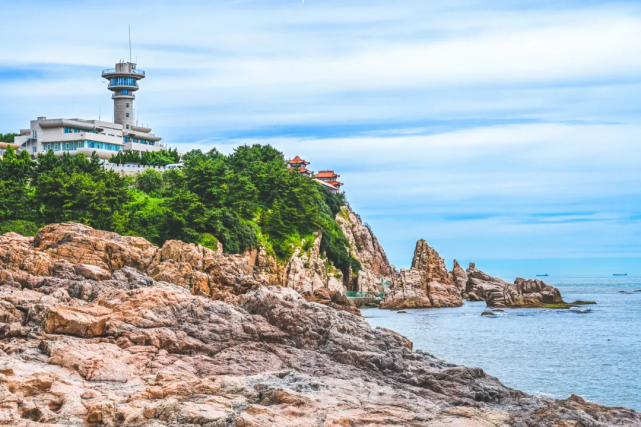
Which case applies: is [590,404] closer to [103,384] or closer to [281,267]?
[103,384]

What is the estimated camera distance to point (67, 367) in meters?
18.7

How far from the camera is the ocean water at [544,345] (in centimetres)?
3083

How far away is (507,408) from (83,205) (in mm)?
39062

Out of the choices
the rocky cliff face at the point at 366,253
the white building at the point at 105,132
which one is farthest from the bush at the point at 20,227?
the rocky cliff face at the point at 366,253

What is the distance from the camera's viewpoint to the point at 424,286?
8156 centimetres

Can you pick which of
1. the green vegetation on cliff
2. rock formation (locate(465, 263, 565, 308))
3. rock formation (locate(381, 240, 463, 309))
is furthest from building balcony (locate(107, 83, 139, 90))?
rock formation (locate(465, 263, 565, 308))

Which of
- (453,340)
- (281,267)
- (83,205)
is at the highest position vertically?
(83,205)

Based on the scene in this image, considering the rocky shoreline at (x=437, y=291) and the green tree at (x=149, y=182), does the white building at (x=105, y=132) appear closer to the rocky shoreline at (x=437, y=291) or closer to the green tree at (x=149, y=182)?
the green tree at (x=149, y=182)

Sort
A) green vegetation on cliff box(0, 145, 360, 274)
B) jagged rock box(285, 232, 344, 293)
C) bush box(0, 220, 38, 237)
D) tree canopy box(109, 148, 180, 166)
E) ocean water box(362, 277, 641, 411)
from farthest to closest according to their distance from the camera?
tree canopy box(109, 148, 180, 166), jagged rock box(285, 232, 344, 293), green vegetation on cliff box(0, 145, 360, 274), bush box(0, 220, 38, 237), ocean water box(362, 277, 641, 411)

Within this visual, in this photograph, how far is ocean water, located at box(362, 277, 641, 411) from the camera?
3083 cm

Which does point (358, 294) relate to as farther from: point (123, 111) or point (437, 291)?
point (123, 111)

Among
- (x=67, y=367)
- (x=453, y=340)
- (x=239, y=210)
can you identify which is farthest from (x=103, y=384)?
(x=239, y=210)

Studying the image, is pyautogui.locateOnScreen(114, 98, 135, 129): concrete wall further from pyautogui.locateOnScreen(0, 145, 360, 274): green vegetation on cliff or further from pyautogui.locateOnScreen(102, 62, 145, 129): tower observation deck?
pyautogui.locateOnScreen(0, 145, 360, 274): green vegetation on cliff

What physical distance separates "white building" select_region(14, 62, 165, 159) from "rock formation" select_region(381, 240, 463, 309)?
38192 mm
